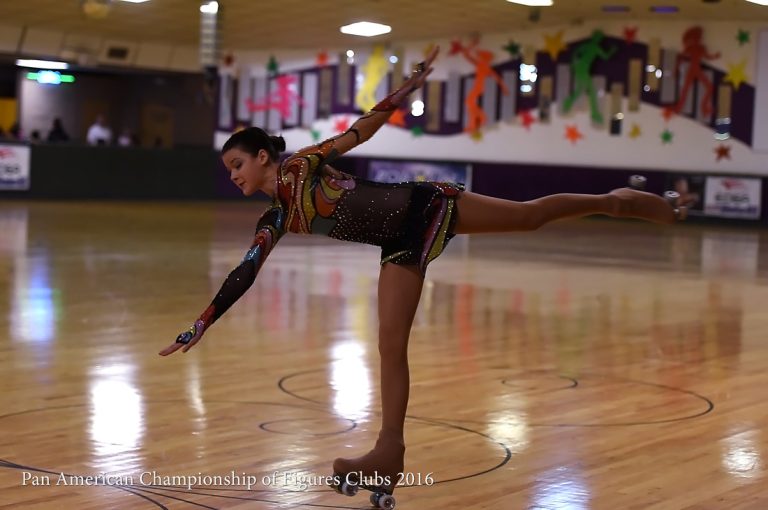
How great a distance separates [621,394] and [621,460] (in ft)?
4.75

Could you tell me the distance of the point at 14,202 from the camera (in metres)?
22.2

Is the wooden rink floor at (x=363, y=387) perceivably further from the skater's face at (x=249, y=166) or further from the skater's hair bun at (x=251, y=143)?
the skater's hair bun at (x=251, y=143)

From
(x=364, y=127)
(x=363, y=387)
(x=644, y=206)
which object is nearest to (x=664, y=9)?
(x=363, y=387)

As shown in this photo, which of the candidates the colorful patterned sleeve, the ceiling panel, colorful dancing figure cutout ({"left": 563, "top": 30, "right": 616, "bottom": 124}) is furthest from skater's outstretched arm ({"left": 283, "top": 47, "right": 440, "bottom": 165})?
colorful dancing figure cutout ({"left": 563, "top": 30, "right": 616, "bottom": 124})

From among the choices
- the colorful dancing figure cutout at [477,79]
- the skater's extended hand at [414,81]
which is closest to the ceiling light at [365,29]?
the colorful dancing figure cutout at [477,79]

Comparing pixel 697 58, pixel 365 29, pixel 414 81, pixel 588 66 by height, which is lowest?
pixel 414 81

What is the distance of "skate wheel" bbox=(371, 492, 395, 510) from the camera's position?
12.5ft

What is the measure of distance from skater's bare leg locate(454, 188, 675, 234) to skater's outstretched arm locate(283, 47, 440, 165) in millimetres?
464

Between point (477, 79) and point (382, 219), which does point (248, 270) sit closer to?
point (382, 219)

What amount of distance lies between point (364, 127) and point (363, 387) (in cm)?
205

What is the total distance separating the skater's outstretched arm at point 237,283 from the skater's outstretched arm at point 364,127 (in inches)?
8.7

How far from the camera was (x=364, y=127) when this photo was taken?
14.2 ft

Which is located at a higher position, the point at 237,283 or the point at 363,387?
the point at 237,283

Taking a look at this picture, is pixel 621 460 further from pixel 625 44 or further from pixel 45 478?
pixel 625 44
